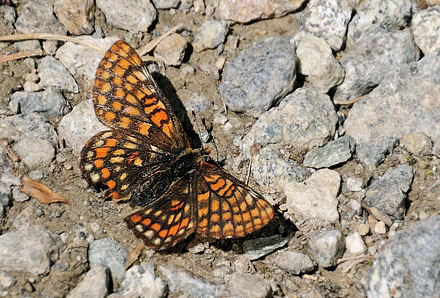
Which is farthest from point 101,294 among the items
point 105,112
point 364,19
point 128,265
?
point 364,19

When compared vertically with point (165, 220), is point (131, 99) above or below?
above

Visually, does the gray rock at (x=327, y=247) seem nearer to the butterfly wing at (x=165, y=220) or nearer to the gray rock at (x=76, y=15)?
the butterfly wing at (x=165, y=220)

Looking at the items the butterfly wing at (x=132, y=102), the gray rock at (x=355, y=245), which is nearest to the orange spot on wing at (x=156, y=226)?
the butterfly wing at (x=132, y=102)

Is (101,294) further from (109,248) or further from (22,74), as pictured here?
(22,74)

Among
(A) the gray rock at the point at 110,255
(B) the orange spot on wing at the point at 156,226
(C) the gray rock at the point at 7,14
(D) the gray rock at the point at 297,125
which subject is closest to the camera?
(B) the orange spot on wing at the point at 156,226

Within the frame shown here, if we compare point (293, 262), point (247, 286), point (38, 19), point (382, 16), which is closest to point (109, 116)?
point (38, 19)

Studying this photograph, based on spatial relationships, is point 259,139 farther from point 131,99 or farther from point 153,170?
point 131,99
